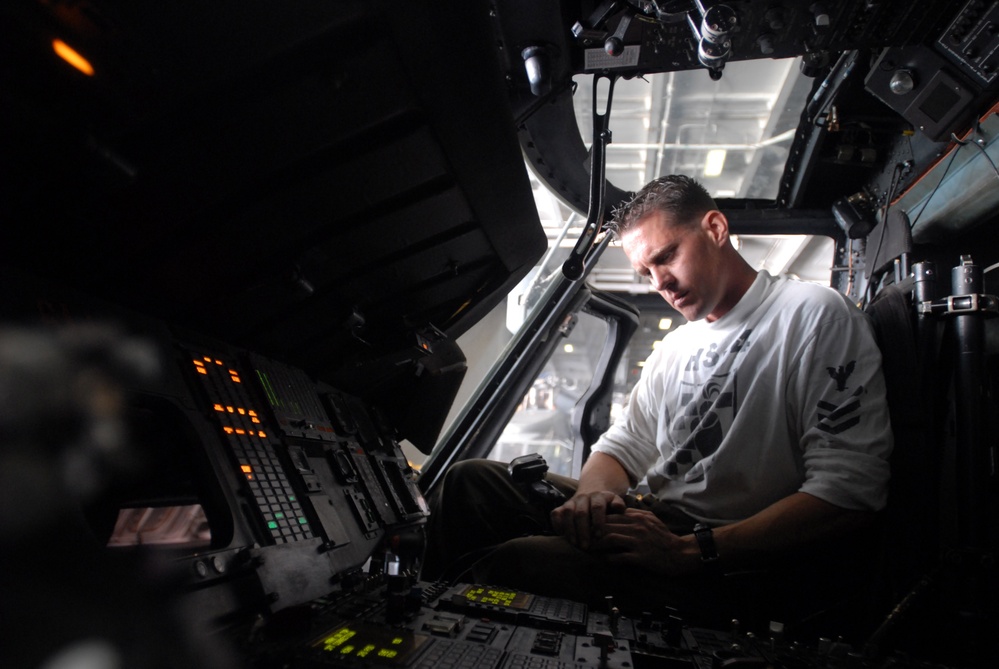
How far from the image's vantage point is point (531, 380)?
2.95 meters

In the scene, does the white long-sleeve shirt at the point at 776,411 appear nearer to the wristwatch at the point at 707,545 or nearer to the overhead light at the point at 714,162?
the wristwatch at the point at 707,545

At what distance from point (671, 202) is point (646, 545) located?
1.16m

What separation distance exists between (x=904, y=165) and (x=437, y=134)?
7.24 ft

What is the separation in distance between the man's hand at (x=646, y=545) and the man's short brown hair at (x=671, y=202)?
1.03 m

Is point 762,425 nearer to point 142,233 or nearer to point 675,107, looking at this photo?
point 142,233

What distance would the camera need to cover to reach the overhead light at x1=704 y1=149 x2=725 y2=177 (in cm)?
311

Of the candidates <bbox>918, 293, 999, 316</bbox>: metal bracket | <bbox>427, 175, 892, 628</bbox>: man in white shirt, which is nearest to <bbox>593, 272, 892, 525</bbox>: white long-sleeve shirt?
<bbox>427, 175, 892, 628</bbox>: man in white shirt

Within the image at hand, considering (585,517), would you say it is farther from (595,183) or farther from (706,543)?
(595,183)

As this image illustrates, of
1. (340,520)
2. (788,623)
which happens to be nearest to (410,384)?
Answer: (340,520)

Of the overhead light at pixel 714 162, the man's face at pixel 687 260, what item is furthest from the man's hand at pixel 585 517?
the overhead light at pixel 714 162

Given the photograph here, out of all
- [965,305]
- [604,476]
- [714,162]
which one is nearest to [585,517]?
[604,476]

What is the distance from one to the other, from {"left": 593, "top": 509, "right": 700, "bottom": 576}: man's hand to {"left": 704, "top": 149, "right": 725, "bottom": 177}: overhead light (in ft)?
7.64

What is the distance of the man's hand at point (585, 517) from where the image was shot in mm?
1554

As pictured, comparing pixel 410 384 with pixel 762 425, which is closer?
pixel 762 425
